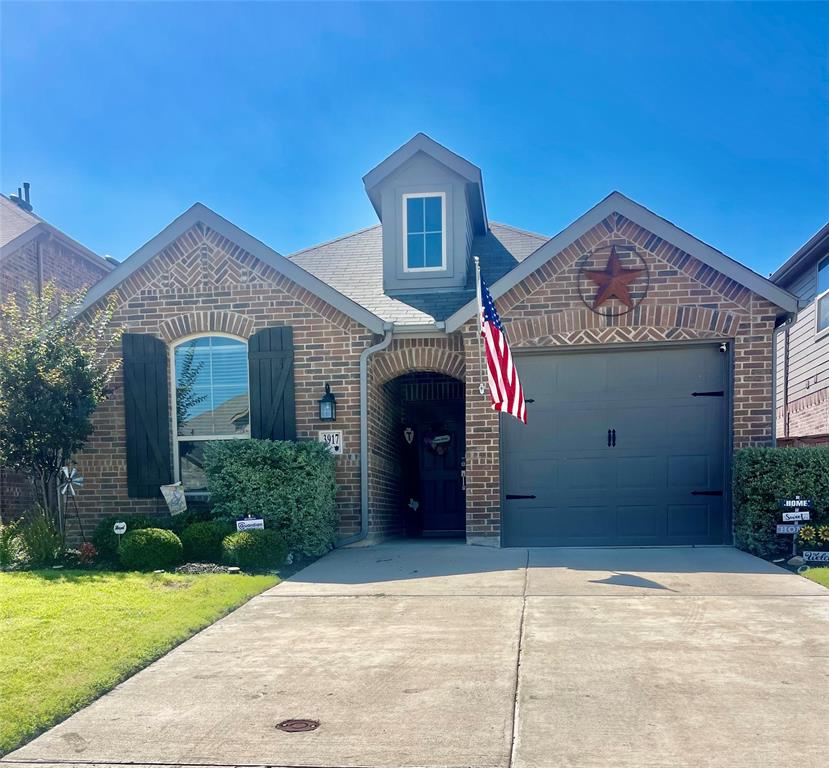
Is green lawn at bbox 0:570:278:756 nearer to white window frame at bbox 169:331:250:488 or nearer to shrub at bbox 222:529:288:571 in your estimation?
shrub at bbox 222:529:288:571

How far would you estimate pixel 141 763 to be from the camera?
330 cm

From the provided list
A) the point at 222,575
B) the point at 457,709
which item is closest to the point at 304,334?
the point at 222,575

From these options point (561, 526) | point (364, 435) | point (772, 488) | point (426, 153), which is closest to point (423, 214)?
point (426, 153)

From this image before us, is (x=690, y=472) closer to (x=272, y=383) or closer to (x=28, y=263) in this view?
(x=272, y=383)

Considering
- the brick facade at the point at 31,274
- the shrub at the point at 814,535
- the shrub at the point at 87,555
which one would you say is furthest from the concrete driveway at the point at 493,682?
the brick facade at the point at 31,274

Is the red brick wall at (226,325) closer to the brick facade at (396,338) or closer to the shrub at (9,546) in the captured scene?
the brick facade at (396,338)

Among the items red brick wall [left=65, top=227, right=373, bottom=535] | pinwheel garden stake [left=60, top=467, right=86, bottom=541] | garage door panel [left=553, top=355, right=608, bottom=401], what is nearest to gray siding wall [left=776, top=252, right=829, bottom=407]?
garage door panel [left=553, top=355, right=608, bottom=401]

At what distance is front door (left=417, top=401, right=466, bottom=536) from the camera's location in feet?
40.4

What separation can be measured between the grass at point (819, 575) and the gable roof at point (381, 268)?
16.4 ft

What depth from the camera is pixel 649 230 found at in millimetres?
8648

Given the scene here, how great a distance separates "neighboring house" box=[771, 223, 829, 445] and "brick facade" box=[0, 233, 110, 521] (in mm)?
12146

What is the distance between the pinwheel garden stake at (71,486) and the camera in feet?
29.0

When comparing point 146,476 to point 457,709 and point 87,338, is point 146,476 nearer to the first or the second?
point 87,338

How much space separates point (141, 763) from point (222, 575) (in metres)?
3.94
